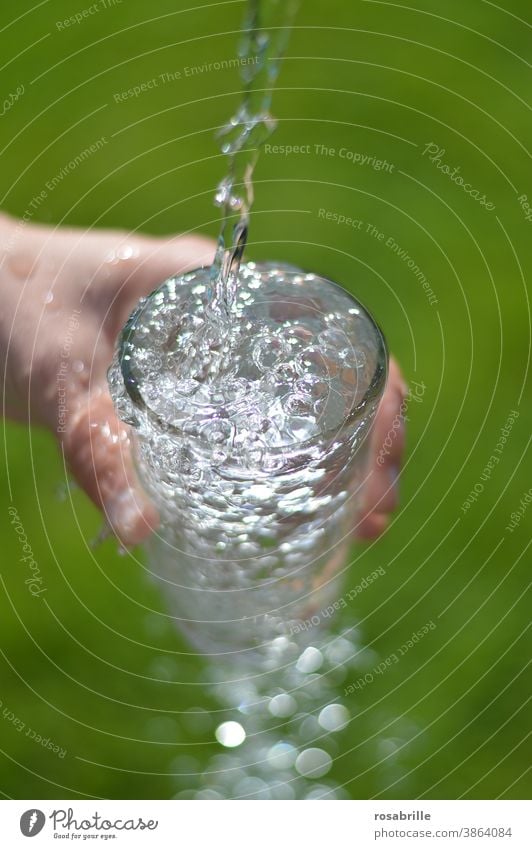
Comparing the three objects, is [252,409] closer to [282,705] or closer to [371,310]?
[282,705]

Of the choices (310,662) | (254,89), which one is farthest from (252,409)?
(254,89)

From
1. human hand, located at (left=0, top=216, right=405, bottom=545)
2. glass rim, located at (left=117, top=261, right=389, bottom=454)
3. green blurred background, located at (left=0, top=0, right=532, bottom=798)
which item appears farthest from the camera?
green blurred background, located at (left=0, top=0, right=532, bottom=798)

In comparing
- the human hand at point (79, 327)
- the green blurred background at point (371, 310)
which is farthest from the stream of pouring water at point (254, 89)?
the human hand at point (79, 327)

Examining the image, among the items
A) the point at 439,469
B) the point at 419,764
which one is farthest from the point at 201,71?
the point at 419,764

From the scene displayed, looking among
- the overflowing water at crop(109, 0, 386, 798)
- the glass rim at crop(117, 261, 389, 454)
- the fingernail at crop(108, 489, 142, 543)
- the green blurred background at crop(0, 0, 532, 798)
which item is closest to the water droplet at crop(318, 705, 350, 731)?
the green blurred background at crop(0, 0, 532, 798)

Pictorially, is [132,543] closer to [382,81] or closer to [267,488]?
[267,488]

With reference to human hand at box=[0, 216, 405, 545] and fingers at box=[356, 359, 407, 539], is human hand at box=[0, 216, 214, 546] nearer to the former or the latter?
human hand at box=[0, 216, 405, 545]

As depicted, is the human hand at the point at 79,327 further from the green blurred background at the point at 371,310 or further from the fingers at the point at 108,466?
the green blurred background at the point at 371,310
